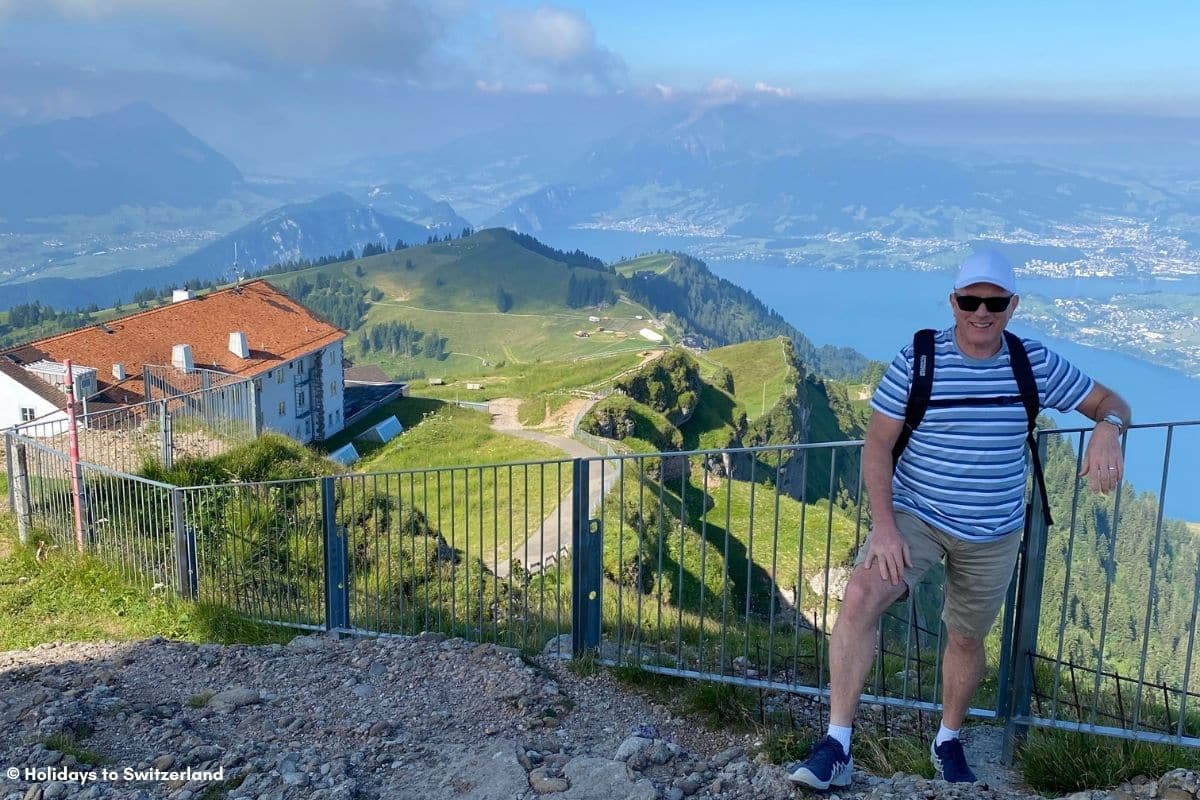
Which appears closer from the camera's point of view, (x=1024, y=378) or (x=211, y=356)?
(x=1024, y=378)

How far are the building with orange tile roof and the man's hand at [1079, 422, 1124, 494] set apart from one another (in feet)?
118

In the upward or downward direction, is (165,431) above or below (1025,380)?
below

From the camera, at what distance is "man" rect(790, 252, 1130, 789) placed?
3713 mm

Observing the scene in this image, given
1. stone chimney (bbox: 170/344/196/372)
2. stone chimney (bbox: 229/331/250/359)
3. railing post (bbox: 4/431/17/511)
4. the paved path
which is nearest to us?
railing post (bbox: 4/431/17/511)

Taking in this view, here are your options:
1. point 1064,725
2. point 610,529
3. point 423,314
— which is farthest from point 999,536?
point 423,314

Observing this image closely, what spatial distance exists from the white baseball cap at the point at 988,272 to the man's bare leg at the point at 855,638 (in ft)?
3.94

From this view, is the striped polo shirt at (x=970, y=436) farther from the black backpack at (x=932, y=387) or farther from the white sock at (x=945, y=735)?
the white sock at (x=945, y=735)

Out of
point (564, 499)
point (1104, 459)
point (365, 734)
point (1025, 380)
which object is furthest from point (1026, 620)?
point (564, 499)

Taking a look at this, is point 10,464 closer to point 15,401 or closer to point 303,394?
point 15,401

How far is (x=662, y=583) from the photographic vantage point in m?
8.52

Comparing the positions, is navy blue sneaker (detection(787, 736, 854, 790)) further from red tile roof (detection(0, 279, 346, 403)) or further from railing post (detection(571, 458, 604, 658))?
red tile roof (detection(0, 279, 346, 403))

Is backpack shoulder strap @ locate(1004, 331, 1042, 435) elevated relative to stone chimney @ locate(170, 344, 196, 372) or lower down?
elevated

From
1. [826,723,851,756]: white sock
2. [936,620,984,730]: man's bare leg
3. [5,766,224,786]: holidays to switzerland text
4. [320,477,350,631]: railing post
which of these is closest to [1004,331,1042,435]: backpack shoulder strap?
[936,620,984,730]: man's bare leg

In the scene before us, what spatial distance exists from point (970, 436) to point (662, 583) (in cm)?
510
